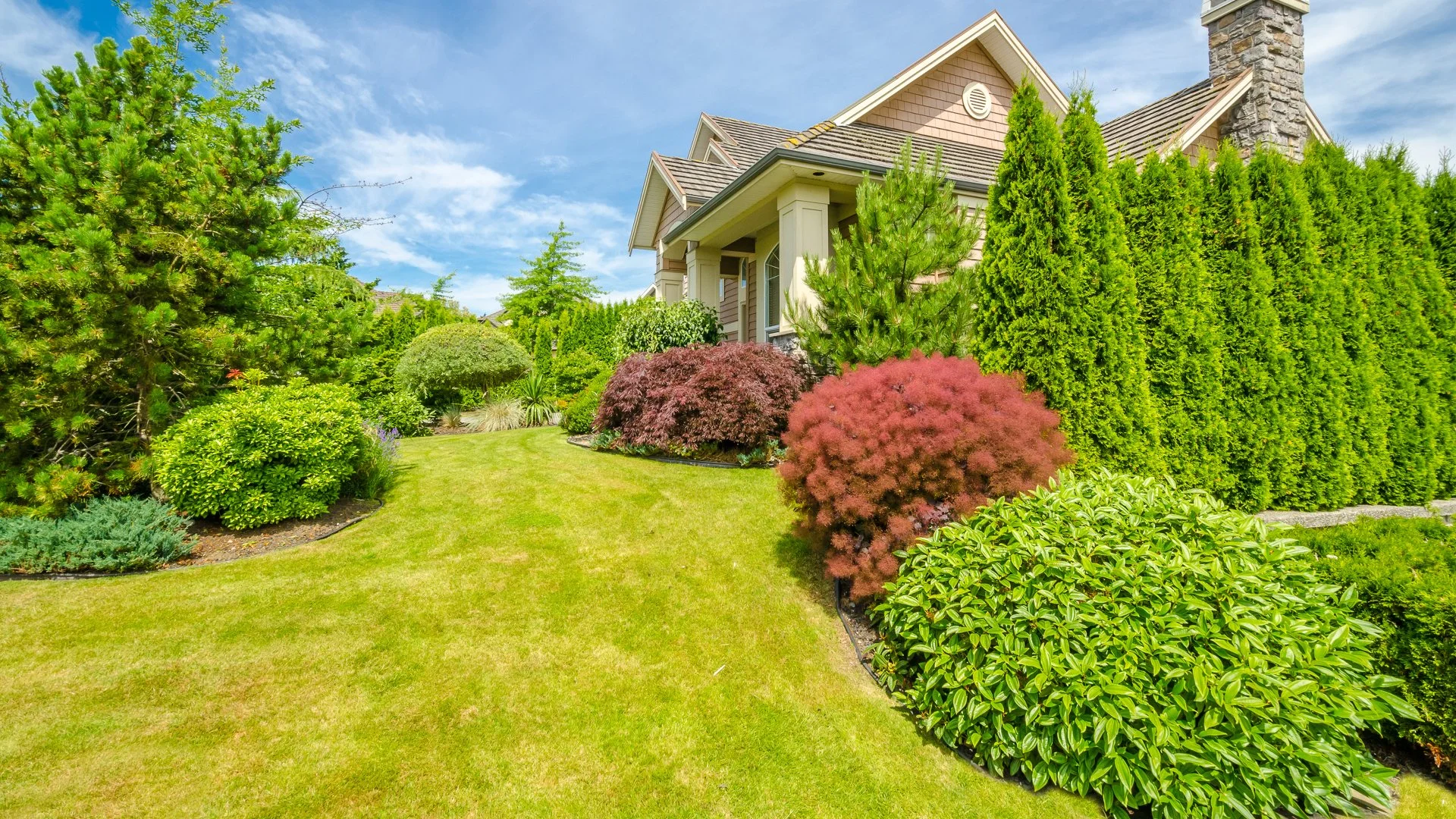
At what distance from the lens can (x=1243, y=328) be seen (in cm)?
575

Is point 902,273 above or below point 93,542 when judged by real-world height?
above

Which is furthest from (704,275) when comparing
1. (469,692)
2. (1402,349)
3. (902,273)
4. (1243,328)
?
(1402,349)

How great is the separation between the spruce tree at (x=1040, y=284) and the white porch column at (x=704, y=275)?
739 centimetres

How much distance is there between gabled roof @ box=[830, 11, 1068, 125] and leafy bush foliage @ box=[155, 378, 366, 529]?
950cm

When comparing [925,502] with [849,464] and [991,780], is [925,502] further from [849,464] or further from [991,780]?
[991,780]

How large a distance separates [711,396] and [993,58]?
437 inches

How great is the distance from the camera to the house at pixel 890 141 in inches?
A: 320

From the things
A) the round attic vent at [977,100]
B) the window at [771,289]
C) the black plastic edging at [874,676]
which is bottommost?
the black plastic edging at [874,676]

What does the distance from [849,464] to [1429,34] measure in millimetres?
11102

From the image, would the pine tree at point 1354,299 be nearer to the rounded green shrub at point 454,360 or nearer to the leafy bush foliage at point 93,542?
the leafy bush foliage at point 93,542

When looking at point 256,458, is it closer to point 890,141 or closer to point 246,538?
point 246,538

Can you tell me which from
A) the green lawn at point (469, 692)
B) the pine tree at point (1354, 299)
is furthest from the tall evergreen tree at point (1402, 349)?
the green lawn at point (469, 692)

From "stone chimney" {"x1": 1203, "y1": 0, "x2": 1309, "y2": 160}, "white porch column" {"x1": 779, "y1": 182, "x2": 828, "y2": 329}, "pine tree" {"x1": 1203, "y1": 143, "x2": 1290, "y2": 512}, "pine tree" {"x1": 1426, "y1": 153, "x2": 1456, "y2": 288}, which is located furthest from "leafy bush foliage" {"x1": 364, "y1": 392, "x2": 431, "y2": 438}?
"pine tree" {"x1": 1426, "y1": 153, "x2": 1456, "y2": 288}

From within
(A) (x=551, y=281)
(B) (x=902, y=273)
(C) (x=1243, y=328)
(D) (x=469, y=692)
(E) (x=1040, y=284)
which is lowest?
(D) (x=469, y=692)
